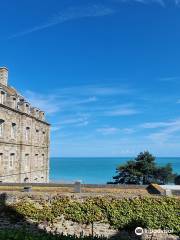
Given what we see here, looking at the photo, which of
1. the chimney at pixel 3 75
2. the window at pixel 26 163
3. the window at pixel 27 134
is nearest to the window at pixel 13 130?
the window at pixel 27 134

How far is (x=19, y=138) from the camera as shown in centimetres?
3903

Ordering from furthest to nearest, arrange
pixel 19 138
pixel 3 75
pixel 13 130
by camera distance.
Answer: pixel 3 75 → pixel 19 138 → pixel 13 130

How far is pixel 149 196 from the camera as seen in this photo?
20.4 meters

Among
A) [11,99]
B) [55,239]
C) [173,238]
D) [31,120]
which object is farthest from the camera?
[31,120]

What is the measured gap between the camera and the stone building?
35.6 meters

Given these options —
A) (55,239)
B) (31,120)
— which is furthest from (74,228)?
(31,120)

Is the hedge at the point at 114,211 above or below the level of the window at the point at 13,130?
below

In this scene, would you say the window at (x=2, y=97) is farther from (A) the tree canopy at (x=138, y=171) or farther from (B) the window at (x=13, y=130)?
(A) the tree canopy at (x=138, y=171)

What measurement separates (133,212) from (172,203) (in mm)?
2481

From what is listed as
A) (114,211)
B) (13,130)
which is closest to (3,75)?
(13,130)

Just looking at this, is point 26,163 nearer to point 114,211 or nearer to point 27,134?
point 27,134

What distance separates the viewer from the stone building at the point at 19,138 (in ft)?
117

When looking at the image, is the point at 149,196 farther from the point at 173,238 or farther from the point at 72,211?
the point at 72,211

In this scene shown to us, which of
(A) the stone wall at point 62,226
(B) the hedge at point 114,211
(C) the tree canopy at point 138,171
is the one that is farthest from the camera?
(C) the tree canopy at point 138,171
